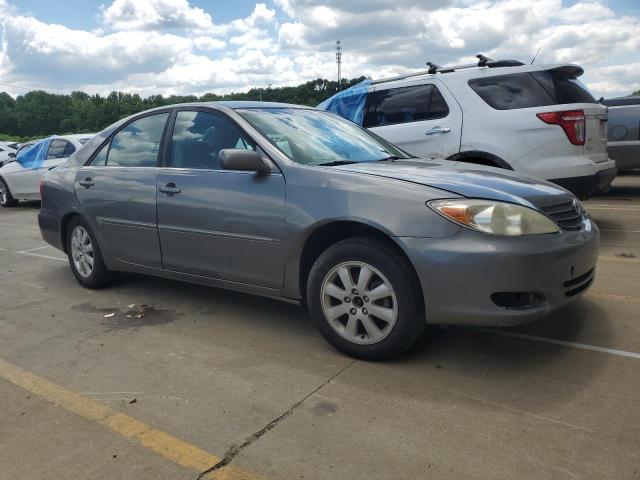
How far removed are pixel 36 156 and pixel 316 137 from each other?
1033 centimetres

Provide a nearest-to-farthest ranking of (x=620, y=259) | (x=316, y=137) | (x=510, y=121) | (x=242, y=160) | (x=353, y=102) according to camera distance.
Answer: (x=242, y=160) < (x=316, y=137) < (x=620, y=259) < (x=510, y=121) < (x=353, y=102)

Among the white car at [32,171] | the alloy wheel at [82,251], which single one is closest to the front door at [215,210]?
the alloy wheel at [82,251]

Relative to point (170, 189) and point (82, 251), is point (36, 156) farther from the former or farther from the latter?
point (170, 189)

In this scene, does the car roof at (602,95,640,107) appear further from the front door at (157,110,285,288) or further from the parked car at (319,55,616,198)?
the front door at (157,110,285,288)

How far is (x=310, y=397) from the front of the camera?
3.02 metres

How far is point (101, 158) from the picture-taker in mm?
5133

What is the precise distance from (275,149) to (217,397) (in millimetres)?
1647

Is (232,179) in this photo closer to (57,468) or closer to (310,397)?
(310,397)

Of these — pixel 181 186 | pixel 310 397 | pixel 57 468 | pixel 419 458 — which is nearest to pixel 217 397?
pixel 310 397

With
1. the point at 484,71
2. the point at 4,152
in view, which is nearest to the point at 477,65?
the point at 484,71

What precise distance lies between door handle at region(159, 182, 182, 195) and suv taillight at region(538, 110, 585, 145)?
12.6 feet

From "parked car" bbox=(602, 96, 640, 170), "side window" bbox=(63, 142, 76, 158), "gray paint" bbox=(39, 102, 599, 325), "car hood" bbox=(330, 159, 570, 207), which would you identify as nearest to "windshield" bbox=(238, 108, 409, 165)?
"gray paint" bbox=(39, 102, 599, 325)

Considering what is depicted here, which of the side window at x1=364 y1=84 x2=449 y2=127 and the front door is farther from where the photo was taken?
the side window at x1=364 y1=84 x2=449 y2=127

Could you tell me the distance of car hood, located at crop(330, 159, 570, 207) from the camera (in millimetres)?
3230
